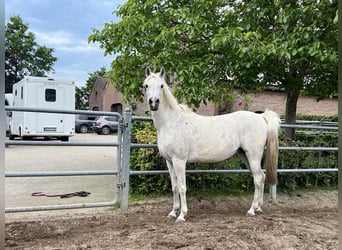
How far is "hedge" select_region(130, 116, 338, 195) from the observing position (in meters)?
4.46

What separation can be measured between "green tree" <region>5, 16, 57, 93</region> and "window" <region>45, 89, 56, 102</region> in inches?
664

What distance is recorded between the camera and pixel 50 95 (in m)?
12.6

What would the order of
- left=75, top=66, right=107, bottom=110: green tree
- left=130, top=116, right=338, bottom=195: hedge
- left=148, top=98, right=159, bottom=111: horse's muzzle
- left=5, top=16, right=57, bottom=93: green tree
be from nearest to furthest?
left=148, top=98, right=159, bottom=111: horse's muzzle → left=130, top=116, right=338, bottom=195: hedge → left=5, top=16, right=57, bottom=93: green tree → left=75, top=66, right=107, bottom=110: green tree

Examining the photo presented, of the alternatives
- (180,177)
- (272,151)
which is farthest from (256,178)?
(180,177)

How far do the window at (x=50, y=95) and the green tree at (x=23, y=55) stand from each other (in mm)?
16869

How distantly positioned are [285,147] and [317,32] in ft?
5.94

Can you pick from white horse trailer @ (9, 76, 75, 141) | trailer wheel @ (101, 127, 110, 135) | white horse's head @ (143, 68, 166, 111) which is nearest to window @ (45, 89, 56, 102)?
white horse trailer @ (9, 76, 75, 141)

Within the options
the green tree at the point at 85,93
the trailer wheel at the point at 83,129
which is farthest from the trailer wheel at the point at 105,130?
the green tree at the point at 85,93

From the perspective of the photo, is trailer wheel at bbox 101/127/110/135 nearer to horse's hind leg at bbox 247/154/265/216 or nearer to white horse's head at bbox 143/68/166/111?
horse's hind leg at bbox 247/154/265/216

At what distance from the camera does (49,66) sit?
29938 mm

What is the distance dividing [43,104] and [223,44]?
1020 cm

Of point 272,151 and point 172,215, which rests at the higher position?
point 272,151

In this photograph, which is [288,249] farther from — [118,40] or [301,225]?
[118,40]

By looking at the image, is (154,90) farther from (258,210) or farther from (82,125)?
(82,125)
